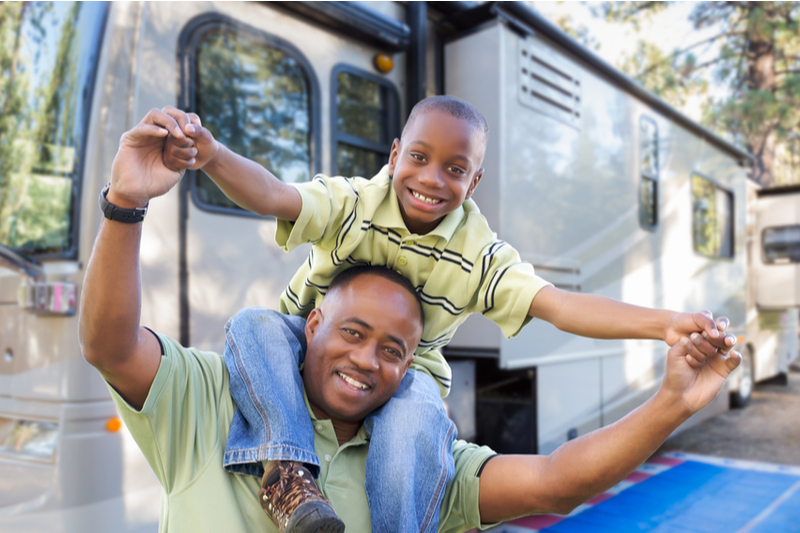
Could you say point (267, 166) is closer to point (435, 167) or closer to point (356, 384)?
point (435, 167)

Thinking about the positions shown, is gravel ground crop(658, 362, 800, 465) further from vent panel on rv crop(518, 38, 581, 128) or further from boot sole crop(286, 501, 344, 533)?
boot sole crop(286, 501, 344, 533)

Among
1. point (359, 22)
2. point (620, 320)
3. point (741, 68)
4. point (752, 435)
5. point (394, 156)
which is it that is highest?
point (741, 68)

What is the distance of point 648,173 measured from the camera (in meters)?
5.07

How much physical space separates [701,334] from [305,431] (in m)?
0.88

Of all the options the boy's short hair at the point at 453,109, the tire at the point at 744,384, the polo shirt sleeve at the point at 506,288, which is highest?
the boy's short hair at the point at 453,109

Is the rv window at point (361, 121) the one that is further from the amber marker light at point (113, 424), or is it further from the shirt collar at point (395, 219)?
the amber marker light at point (113, 424)

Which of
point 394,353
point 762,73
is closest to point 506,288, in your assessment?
point 394,353

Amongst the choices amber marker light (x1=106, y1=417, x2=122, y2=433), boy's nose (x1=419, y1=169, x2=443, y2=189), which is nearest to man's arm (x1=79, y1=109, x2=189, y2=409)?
boy's nose (x1=419, y1=169, x2=443, y2=189)

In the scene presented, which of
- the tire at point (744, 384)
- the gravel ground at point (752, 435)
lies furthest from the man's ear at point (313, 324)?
the tire at point (744, 384)

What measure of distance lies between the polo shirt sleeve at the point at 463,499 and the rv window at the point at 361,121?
5.56 feet

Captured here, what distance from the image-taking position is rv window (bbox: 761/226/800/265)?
839cm

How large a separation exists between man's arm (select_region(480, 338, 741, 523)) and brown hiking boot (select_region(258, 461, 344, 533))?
1.72 feet

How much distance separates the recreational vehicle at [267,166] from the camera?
2150 millimetres

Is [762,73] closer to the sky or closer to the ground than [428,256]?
closer to the sky
